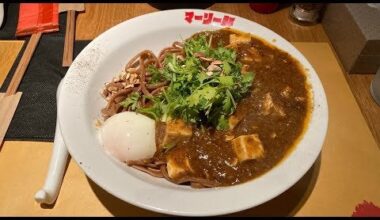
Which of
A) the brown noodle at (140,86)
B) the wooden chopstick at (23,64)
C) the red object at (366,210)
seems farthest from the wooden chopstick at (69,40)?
the red object at (366,210)

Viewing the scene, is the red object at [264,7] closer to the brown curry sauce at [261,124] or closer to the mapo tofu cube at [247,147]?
the brown curry sauce at [261,124]

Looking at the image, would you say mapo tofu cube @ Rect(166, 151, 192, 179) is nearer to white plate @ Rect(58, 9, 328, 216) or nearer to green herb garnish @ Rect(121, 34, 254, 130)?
white plate @ Rect(58, 9, 328, 216)

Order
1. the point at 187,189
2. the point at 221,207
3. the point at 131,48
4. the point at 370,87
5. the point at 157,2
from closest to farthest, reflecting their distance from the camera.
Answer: the point at 221,207 < the point at 187,189 < the point at 131,48 < the point at 370,87 < the point at 157,2

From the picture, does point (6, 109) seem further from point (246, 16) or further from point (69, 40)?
point (246, 16)

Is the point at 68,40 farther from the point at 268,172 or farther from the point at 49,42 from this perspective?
the point at 268,172

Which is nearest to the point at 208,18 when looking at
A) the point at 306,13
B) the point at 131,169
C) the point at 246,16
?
the point at 246,16

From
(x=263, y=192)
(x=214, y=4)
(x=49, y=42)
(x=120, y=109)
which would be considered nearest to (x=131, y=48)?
(x=120, y=109)
